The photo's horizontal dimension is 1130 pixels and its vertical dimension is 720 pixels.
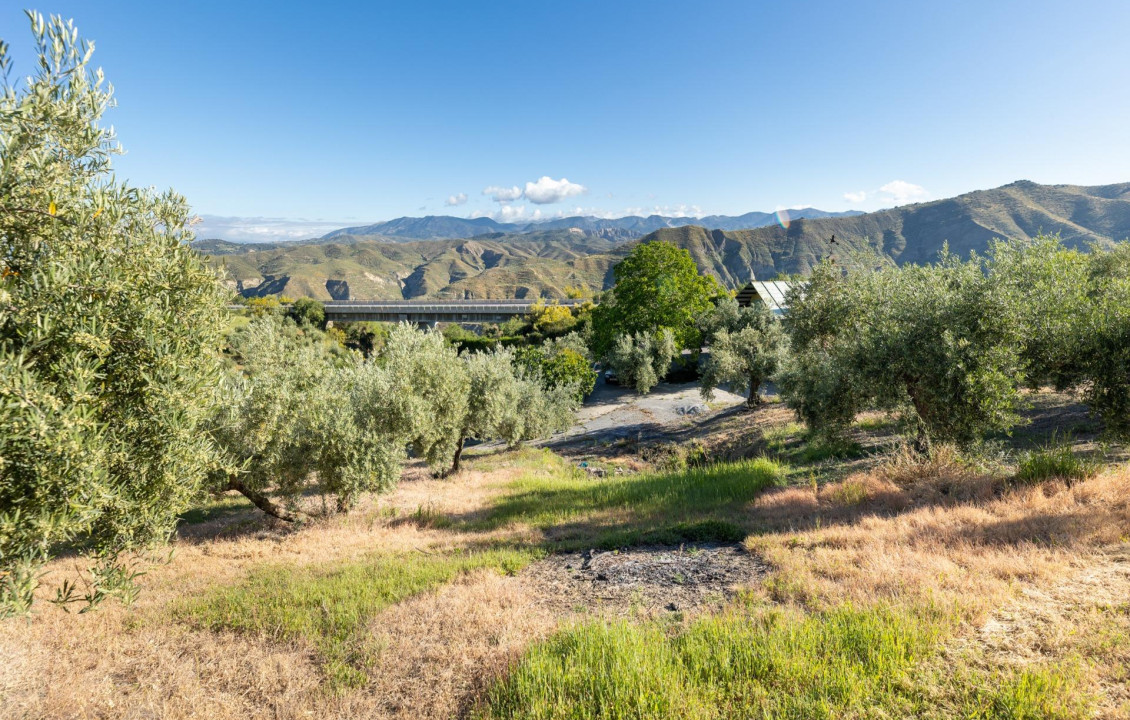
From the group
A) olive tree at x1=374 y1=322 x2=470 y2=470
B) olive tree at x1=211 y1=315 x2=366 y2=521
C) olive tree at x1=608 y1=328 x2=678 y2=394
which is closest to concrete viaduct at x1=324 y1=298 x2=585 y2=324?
olive tree at x1=608 y1=328 x2=678 y2=394

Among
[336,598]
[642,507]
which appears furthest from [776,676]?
[642,507]

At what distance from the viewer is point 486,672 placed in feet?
21.1

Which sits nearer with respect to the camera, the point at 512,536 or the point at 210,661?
the point at 210,661

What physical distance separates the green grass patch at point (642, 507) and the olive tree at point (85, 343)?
8.70 meters

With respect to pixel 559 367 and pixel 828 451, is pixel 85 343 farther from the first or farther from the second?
pixel 559 367

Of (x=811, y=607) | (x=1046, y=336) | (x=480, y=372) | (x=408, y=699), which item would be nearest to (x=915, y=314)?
(x=1046, y=336)

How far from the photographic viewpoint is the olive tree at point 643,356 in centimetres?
4447

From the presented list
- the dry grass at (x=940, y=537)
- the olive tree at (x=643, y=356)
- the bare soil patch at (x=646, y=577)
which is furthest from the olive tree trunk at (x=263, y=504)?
the olive tree at (x=643, y=356)

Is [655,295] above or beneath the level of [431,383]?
above

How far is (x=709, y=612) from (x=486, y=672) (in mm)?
3564

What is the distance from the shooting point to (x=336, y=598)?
30.6ft

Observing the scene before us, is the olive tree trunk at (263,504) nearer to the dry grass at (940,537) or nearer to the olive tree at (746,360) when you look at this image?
the dry grass at (940,537)

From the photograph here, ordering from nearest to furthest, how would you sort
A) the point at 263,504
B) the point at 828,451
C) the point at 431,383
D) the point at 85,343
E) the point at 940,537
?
1. the point at 85,343
2. the point at 940,537
3. the point at 263,504
4. the point at 828,451
5. the point at 431,383

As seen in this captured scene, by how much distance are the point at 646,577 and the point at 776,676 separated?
4061 millimetres
